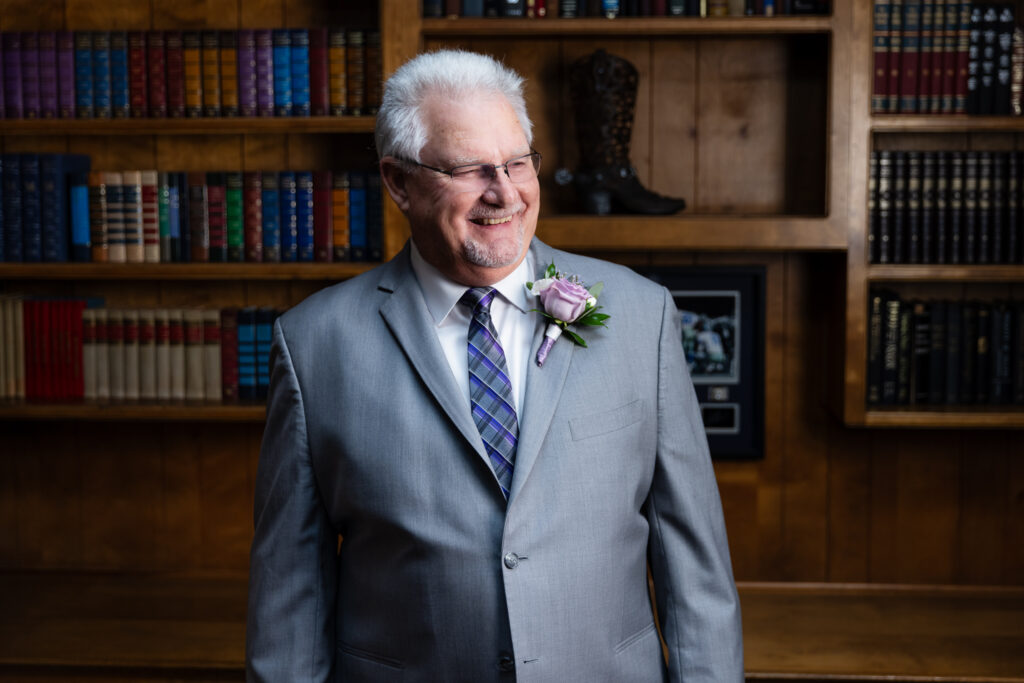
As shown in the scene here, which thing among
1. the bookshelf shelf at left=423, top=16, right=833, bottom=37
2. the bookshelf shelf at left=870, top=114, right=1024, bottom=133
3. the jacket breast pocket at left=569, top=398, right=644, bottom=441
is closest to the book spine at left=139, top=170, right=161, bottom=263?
the bookshelf shelf at left=423, top=16, right=833, bottom=37

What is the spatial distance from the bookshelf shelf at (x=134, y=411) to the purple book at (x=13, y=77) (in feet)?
2.41

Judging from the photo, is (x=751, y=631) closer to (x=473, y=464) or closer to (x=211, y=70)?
(x=473, y=464)

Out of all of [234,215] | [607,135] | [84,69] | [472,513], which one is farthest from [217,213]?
[472,513]

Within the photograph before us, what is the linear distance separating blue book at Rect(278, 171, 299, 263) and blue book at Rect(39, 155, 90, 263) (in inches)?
19.7

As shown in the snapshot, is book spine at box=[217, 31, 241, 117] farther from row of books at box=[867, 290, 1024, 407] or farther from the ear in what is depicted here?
row of books at box=[867, 290, 1024, 407]

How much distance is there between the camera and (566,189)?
2.73 meters

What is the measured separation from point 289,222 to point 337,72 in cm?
39

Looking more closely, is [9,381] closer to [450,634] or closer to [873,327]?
[450,634]

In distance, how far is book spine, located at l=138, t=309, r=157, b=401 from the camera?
8.81 ft

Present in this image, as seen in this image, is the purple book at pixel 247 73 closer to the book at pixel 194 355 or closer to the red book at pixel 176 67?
the red book at pixel 176 67

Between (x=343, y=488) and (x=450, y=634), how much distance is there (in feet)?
0.80

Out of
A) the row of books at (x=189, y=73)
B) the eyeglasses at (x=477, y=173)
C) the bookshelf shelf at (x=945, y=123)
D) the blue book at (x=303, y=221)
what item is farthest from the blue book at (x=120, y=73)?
the bookshelf shelf at (x=945, y=123)

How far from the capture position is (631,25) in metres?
2.44

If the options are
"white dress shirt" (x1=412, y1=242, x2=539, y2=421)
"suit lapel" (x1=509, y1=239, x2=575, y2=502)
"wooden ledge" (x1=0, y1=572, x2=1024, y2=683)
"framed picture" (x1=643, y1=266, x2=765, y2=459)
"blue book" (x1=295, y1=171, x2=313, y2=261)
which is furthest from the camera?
"framed picture" (x1=643, y1=266, x2=765, y2=459)
